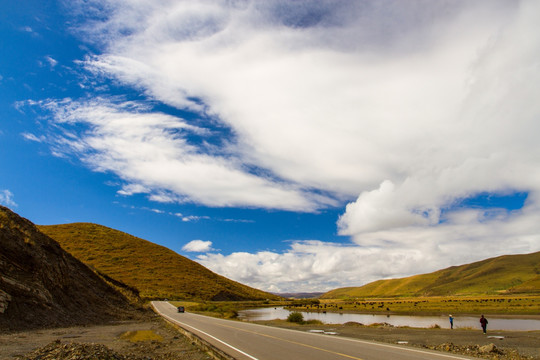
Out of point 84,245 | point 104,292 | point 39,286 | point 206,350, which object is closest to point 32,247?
point 39,286

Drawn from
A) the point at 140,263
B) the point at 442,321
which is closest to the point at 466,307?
the point at 442,321

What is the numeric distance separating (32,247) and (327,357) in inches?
1282

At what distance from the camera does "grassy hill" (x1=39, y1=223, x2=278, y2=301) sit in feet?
342

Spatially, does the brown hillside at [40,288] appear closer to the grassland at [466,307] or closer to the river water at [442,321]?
the river water at [442,321]

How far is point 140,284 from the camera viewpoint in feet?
333

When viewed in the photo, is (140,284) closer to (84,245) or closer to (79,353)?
(84,245)

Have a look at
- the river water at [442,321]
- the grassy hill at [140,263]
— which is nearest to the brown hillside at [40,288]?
the river water at [442,321]

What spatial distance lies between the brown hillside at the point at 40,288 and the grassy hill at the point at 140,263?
181 ft

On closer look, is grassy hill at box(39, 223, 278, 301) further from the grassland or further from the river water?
the river water

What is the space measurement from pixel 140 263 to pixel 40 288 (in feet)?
330

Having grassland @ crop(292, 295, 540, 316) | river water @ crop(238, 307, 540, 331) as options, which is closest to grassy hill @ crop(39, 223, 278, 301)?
grassland @ crop(292, 295, 540, 316)

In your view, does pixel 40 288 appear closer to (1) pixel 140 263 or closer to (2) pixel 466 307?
(2) pixel 466 307

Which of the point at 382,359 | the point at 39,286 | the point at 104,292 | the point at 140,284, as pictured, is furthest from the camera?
the point at 140,284

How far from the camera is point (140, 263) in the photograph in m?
122
